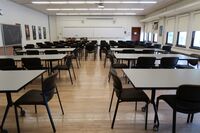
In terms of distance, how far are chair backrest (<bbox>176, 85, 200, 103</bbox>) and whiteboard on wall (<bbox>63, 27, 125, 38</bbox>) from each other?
1383cm

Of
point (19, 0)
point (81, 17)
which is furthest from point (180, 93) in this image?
point (81, 17)

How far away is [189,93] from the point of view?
1.76 metres

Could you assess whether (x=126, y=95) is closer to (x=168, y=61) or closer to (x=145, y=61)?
(x=145, y=61)

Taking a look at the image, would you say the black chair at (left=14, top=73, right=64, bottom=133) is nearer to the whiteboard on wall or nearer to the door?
the whiteboard on wall

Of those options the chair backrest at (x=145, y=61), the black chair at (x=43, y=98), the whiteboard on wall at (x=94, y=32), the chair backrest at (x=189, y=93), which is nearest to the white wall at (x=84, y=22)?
the whiteboard on wall at (x=94, y=32)

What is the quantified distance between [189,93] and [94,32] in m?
13.9

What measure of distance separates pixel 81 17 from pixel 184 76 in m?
13.6

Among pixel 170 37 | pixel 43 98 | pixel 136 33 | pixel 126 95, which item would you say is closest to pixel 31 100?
pixel 43 98

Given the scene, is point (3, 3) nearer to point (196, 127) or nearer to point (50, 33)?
point (50, 33)

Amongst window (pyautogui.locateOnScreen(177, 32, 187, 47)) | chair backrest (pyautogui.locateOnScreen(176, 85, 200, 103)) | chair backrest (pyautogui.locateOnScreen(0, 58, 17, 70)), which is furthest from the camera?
window (pyautogui.locateOnScreen(177, 32, 187, 47))

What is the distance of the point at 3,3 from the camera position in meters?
7.59

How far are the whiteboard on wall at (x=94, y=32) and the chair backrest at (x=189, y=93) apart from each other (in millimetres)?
13830

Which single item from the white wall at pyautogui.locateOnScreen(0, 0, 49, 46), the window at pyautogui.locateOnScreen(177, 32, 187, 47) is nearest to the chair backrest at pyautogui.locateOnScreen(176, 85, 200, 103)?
the white wall at pyautogui.locateOnScreen(0, 0, 49, 46)

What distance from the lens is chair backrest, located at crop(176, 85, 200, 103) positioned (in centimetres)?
171
